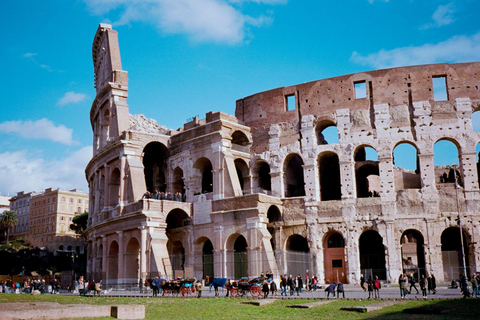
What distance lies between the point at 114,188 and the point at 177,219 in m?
6.14

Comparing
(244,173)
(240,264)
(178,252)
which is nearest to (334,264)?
(240,264)

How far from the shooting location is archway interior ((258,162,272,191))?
123 feet

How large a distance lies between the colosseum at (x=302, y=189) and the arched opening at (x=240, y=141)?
0.08m

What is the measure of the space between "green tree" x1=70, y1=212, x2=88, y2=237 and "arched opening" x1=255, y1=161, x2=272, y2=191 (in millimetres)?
46546

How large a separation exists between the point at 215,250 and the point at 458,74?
1828 cm

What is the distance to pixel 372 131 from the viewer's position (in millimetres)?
32719

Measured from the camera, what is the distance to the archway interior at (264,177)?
3741 centimetres

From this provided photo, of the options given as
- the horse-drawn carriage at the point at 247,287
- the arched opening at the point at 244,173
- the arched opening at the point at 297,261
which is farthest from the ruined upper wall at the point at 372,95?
the horse-drawn carriage at the point at 247,287

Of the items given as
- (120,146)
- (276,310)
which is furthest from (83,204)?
(276,310)

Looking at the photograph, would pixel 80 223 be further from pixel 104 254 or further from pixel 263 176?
pixel 263 176

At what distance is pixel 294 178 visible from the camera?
122 feet

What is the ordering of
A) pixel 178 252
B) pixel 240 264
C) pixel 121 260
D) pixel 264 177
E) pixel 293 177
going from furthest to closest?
pixel 264 177 < pixel 178 252 < pixel 293 177 < pixel 121 260 < pixel 240 264

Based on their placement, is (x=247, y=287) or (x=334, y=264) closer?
(x=247, y=287)

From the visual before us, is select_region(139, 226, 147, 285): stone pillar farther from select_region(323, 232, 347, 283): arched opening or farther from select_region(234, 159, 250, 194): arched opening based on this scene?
select_region(323, 232, 347, 283): arched opening
